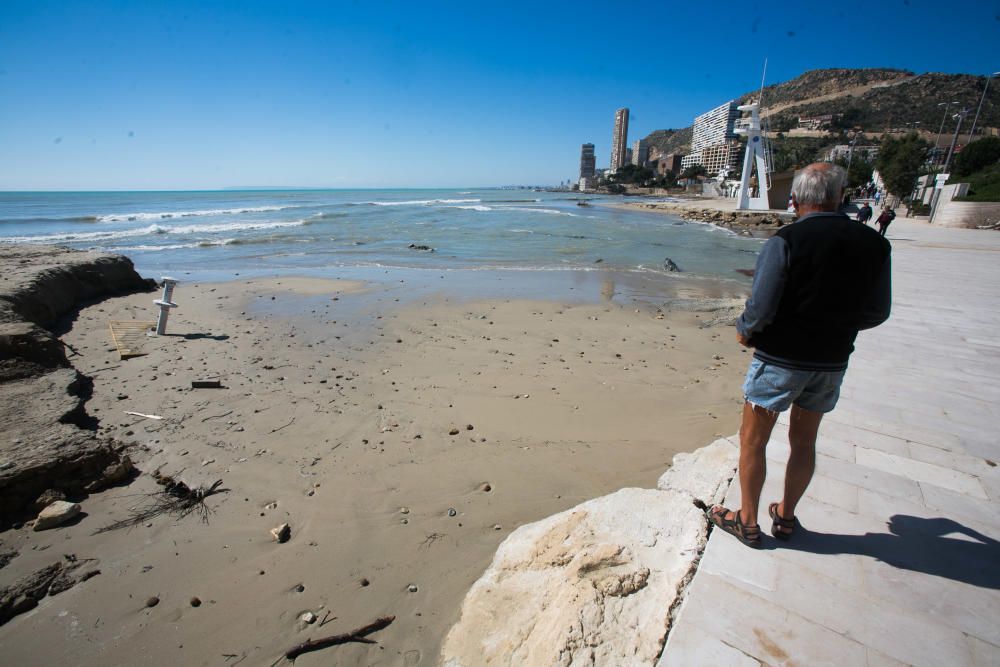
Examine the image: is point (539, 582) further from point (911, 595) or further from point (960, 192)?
point (960, 192)

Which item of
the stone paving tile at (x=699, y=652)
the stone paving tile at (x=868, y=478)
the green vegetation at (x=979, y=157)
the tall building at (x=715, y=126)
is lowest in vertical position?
the stone paving tile at (x=868, y=478)

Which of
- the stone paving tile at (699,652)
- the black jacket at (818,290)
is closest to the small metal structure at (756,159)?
the black jacket at (818,290)

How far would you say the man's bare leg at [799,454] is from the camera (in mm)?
2135

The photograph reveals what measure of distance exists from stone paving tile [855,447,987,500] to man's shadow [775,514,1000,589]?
49cm

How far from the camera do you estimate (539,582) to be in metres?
2.38

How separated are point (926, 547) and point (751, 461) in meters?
1.01

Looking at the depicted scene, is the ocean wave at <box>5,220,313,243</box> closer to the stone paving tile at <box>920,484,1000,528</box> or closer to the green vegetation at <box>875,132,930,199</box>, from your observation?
the stone paving tile at <box>920,484,1000,528</box>

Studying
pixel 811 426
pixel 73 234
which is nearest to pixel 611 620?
pixel 811 426

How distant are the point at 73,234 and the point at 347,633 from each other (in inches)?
1353

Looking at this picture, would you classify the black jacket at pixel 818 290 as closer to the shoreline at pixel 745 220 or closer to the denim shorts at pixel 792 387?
the denim shorts at pixel 792 387

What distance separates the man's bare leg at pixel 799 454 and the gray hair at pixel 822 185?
0.99 meters

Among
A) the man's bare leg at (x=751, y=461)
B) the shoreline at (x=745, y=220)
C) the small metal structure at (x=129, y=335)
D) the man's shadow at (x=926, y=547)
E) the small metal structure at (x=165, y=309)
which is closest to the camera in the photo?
the man's shadow at (x=926, y=547)

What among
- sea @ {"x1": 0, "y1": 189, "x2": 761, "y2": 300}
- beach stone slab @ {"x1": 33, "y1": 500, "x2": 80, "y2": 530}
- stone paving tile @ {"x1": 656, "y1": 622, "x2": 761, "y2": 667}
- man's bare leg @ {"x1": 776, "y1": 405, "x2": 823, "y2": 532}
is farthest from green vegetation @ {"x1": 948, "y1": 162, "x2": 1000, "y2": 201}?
beach stone slab @ {"x1": 33, "y1": 500, "x2": 80, "y2": 530}

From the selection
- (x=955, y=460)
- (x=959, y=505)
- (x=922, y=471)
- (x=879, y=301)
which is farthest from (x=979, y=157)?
(x=879, y=301)
